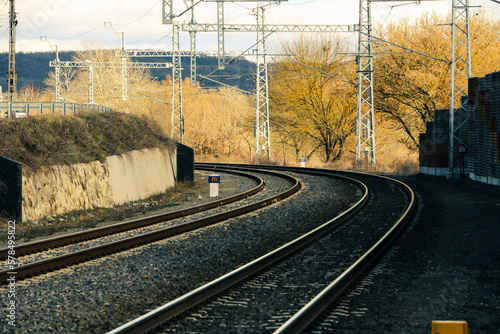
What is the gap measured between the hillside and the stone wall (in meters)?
0.33

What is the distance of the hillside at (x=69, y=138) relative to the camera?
54.2ft

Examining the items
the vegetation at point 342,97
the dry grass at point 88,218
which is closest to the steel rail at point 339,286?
the dry grass at point 88,218

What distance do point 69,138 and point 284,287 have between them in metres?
13.6

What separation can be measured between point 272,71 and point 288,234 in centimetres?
3686

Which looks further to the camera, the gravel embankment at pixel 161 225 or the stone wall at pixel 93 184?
the stone wall at pixel 93 184

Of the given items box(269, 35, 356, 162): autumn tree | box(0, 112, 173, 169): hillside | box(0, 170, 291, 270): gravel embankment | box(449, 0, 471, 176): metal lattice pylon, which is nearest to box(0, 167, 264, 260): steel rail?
box(0, 170, 291, 270): gravel embankment

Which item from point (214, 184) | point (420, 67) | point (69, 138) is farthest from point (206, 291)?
point (420, 67)

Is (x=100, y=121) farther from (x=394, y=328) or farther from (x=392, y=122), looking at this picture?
(x=392, y=122)

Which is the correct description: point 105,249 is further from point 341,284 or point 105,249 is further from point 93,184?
point 93,184

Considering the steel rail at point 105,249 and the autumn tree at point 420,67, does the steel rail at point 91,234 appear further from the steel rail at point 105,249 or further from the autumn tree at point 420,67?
the autumn tree at point 420,67

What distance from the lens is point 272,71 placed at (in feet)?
159

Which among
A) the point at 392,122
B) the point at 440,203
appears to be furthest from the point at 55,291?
the point at 392,122

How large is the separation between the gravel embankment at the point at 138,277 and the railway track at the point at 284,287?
1.81 feet

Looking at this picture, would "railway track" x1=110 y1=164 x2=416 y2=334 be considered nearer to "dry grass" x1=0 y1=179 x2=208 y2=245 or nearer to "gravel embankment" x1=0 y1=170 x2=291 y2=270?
"gravel embankment" x1=0 y1=170 x2=291 y2=270
